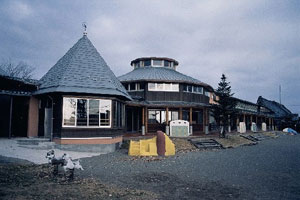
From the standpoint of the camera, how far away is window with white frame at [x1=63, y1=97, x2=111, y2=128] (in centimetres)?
1354

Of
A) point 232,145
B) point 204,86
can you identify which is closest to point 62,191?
point 232,145

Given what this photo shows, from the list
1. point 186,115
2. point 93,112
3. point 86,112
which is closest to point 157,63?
point 186,115

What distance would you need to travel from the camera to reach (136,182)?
294 inches

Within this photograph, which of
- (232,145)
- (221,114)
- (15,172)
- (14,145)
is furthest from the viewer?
(221,114)

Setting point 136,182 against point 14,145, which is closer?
point 136,182

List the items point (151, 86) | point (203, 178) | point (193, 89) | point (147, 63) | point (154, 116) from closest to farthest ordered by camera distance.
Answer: point (203, 178) → point (151, 86) → point (154, 116) → point (193, 89) → point (147, 63)

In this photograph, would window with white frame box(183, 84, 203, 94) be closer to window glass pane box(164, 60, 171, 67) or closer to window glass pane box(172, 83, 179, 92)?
window glass pane box(172, 83, 179, 92)

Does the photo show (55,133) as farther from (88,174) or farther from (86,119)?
(88,174)

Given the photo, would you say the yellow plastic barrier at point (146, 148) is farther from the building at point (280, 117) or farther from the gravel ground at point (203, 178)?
the building at point (280, 117)

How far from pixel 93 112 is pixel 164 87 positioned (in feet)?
39.7

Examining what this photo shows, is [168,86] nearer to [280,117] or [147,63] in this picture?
[147,63]

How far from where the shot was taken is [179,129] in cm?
2169

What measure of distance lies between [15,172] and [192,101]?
800 inches

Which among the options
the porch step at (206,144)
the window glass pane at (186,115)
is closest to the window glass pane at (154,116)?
the window glass pane at (186,115)
